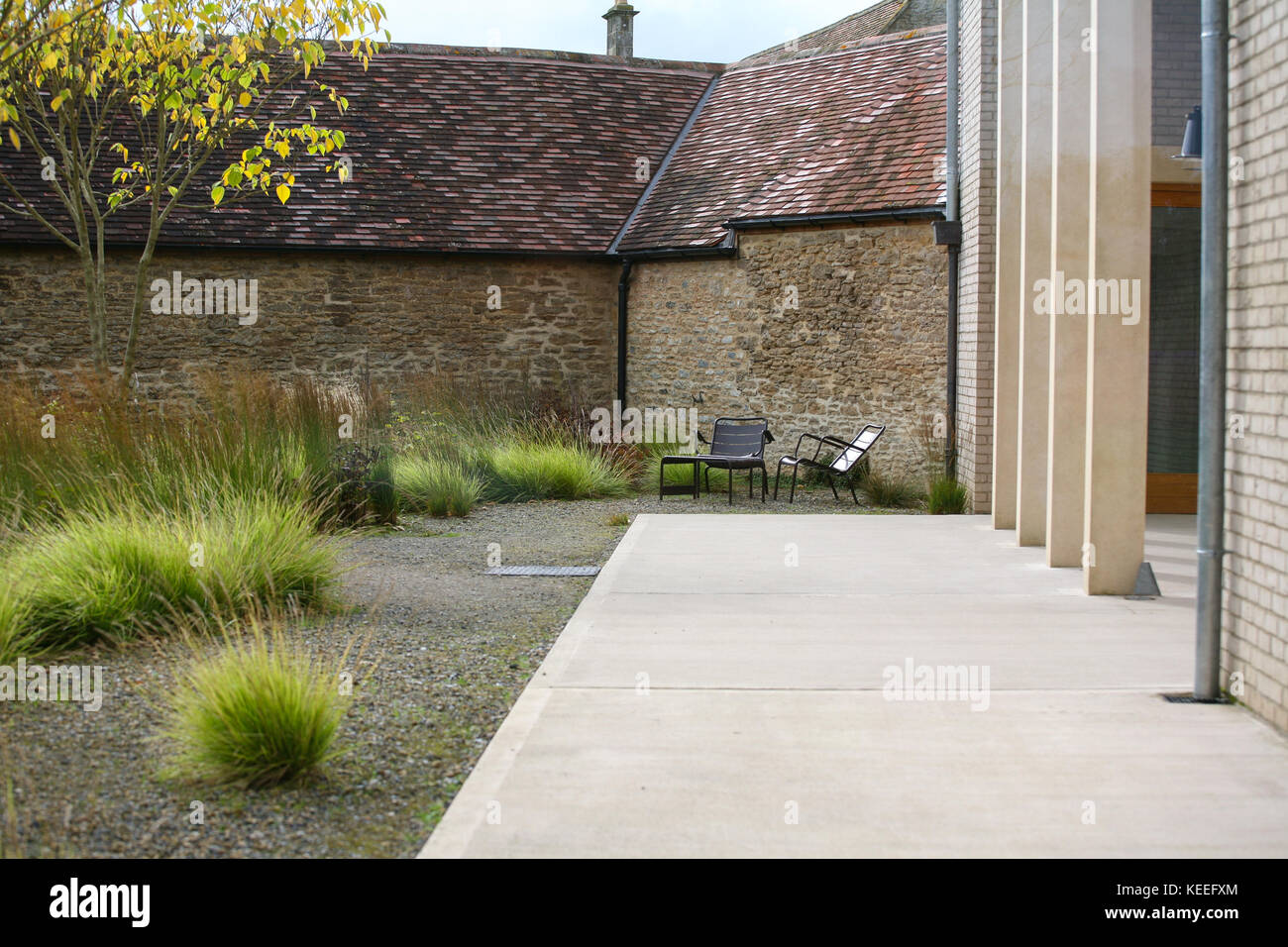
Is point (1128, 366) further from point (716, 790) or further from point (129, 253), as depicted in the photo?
point (129, 253)

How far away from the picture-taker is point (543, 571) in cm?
810

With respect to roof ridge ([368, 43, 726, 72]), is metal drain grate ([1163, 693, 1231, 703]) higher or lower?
lower

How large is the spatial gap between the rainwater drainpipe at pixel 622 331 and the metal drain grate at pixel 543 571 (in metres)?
8.76

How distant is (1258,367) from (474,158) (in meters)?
14.7

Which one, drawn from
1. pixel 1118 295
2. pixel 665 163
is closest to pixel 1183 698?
pixel 1118 295

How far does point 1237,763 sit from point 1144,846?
0.93 metres

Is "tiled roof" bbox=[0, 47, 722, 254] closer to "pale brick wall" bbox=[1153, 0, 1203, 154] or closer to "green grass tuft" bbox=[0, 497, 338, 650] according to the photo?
"pale brick wall" bbox=[1153, 0, 1203, 154]

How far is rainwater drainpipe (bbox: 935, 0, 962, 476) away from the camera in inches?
457

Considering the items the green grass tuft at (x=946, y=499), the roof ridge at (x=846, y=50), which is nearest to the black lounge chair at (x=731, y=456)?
the green grass tuft at (x=946, y=499)

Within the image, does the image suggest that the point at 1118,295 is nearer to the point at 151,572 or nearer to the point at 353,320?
the point at 151,572

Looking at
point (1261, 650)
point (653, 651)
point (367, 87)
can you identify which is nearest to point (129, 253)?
point (367, 87)

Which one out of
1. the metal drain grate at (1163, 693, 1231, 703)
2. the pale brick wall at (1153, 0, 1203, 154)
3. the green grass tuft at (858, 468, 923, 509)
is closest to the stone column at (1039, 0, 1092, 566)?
the metal drain grate at (1163, 693, 1231, 703)

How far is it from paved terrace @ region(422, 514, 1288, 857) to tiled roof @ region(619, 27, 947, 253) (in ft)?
24.3

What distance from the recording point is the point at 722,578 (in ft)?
24.9
